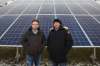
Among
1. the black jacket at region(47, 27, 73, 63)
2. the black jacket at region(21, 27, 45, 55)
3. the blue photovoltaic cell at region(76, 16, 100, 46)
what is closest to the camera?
the black jacket at region(47, 27, 73, 63)

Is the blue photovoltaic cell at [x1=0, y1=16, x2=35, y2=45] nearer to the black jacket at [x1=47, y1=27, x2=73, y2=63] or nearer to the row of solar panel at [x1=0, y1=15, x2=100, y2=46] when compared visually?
the row of solar panel at [x1=0, y1=15, x2=100, y2=46]

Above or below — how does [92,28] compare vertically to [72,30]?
below

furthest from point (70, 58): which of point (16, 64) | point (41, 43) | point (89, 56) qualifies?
point (41, 43)

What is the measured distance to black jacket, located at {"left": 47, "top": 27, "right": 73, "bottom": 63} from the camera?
914 centimetres

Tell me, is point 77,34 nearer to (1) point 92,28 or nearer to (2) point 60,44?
(1) point 92,28

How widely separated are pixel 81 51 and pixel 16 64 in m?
3.59

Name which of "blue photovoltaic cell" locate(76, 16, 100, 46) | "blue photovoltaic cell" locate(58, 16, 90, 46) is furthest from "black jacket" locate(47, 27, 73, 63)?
"blue photovoltaic cell" locate(76, 16, 100, 46)

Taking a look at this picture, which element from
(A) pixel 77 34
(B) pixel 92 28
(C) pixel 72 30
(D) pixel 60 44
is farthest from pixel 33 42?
(B) pixel 92 28

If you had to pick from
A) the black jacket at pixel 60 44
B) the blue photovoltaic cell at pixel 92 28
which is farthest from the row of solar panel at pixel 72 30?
the black jacket at pixel 60 44

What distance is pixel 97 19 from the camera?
18625 millimetres

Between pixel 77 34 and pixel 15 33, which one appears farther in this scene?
pixel 15 33

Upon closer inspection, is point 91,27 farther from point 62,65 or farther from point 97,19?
point 62,65

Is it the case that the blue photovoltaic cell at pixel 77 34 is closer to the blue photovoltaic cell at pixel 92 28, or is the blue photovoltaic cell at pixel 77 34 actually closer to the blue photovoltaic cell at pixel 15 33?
the blue photovoltaic cell at pixel 92 28

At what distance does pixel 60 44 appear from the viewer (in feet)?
30.0
